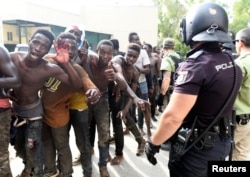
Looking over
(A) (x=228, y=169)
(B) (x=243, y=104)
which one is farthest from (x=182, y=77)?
(B) (x=243, y=104)

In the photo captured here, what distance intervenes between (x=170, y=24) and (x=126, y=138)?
3362 cm

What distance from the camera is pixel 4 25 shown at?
64.8ft

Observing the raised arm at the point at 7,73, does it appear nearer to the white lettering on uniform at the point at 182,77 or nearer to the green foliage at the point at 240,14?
the white lettering on uniform at the point at 182,77

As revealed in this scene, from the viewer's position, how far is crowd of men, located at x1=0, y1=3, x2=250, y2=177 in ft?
5.78

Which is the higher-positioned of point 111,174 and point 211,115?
point 211,115

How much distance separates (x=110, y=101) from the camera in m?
3.92

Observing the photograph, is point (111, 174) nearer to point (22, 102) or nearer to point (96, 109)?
point (96, 109)

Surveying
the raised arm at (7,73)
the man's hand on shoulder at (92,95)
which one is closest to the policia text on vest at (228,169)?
the man's hand on shoulder at (92,95)

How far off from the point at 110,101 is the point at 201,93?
7.49ft

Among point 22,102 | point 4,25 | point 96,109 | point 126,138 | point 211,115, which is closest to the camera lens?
point 211,115

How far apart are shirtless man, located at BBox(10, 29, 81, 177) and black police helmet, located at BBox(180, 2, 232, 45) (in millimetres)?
1385

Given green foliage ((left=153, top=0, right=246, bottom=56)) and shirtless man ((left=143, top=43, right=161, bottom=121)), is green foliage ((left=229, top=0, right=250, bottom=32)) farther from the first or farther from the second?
shirtless man ((left=143, top=43, right=161, bottom=121))

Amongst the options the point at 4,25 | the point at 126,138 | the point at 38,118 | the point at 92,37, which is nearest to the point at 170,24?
the point at 92,37

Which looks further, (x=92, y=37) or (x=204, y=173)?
(x=92, y=37)
